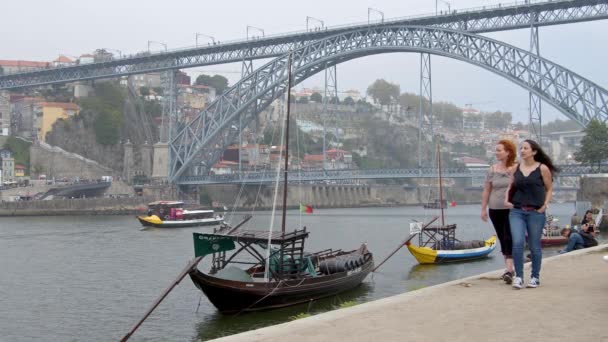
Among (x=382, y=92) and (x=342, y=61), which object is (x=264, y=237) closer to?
(x=342, y=61)

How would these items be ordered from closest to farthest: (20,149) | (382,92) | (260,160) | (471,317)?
1. (471,317)
2. (20,149)
3. (260,160)
4. (382,92)

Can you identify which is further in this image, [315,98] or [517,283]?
[315,98]

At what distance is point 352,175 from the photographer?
195ft

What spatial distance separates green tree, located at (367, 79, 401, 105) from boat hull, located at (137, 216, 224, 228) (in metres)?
107

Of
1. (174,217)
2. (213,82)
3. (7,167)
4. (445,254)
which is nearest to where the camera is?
(445,254)

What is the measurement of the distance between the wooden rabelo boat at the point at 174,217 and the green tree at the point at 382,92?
343 feet

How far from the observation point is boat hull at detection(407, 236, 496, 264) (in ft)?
88.6

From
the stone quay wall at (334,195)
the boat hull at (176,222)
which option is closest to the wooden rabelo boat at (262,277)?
the boat hull at (176,222)

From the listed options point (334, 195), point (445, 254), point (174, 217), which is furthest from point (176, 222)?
point (334, 195)

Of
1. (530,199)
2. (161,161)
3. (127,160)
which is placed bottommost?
(530,199)

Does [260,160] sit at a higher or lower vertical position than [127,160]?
higher

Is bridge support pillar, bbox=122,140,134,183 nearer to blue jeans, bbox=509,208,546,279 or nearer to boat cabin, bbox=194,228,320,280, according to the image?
boat cabin, bbox=194,228,320,280

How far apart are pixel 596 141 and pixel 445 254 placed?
25.6 meters

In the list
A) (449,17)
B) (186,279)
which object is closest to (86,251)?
(186,279)
